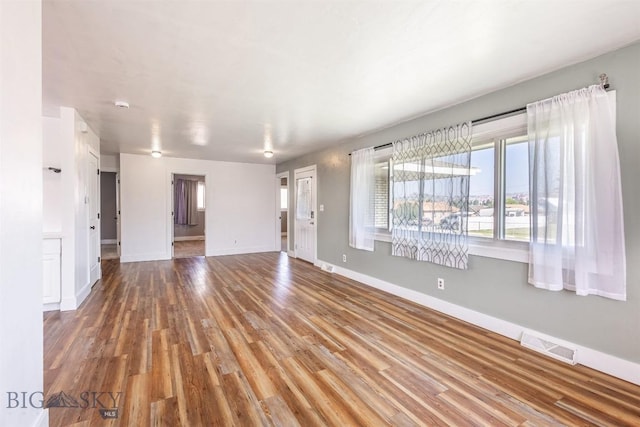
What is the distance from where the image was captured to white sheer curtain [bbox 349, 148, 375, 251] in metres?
4.52

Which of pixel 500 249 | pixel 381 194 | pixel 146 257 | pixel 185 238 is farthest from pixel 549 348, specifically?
pixel 185 238

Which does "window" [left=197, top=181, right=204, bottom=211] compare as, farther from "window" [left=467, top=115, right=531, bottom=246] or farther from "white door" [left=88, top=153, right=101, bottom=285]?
"window" [left=467, top=115, right=531, bottom=246]

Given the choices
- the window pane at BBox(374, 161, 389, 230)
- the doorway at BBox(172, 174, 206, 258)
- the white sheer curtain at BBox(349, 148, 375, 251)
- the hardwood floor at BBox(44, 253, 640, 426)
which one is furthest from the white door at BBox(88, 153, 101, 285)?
the doorway at BBox(172, 174, 206, 258)

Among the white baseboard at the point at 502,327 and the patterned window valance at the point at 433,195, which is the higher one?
the patterned window valance at the point at 433,195

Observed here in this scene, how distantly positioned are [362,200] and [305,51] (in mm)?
2758

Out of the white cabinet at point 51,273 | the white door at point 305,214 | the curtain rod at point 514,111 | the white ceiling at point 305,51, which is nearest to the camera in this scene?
the white ceiling at point 305,51

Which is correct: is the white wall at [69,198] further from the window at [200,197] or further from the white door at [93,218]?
the window at [200,197]

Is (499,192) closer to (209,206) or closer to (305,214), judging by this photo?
(305,214)

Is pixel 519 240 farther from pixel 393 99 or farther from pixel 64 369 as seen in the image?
pixel 64 369

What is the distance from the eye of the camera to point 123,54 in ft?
7.20

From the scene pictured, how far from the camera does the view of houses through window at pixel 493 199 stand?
2.80 m

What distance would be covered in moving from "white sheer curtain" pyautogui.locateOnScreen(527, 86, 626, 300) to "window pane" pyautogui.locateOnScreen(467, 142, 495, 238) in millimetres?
466

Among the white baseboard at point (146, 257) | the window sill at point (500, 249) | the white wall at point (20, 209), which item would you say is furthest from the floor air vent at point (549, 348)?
the white baseboard at point (146, 257)

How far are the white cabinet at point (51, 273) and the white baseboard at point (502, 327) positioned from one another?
4.03 meters
